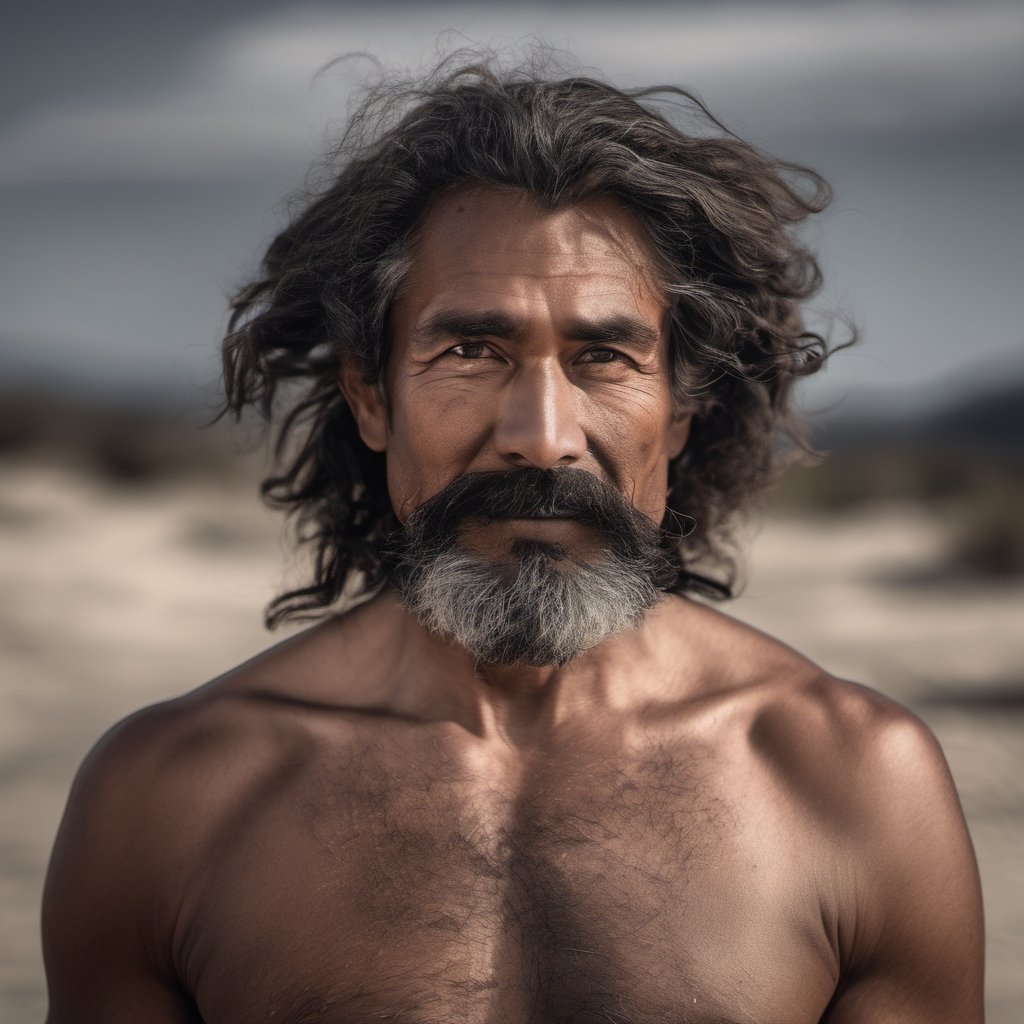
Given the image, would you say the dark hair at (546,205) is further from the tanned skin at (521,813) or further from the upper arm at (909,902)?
the upper arm at (909,902)

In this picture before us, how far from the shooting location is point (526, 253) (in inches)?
99.7

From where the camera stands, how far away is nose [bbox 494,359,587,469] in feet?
7.93

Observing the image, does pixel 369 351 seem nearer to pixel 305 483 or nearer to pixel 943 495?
pixel 305 483

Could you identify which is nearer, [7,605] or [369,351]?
[369,351]

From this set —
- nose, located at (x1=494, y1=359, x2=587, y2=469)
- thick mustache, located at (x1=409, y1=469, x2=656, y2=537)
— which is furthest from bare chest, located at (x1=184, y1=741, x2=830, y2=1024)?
nose, located at (x1=494, y1=359, x2=587, y2=469)

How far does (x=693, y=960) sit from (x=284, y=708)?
3.01 ft

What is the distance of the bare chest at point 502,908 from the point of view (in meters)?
2.33

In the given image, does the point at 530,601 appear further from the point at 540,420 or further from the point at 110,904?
the point at 110,904

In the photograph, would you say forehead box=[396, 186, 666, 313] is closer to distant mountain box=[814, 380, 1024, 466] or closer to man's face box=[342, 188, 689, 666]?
man's face box=[342, 188, 689, 666]

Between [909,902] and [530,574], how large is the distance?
36.1 inches

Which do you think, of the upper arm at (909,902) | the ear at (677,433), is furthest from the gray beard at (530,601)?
the upper arm at (909,902)

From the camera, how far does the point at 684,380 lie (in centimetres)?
284

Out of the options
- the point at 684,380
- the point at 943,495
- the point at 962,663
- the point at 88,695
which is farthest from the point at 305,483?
the point at 943,495

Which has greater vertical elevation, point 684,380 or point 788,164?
point 788,164
